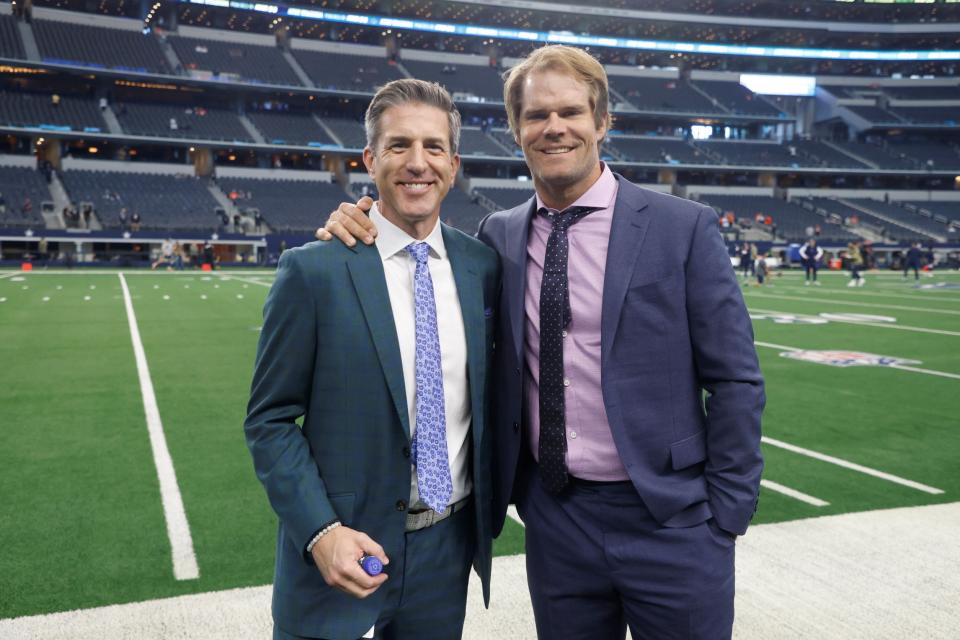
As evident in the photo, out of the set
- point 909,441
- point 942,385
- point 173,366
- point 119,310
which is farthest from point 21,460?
point 119,310

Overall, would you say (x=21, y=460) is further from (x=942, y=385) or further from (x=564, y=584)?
(x=942, y=385)

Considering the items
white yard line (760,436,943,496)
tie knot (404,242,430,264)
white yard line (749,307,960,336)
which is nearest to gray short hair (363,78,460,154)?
tie knot (404,242,430,264)

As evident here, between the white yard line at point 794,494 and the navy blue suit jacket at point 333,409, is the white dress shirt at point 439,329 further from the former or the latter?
the white yard line at point 794,494

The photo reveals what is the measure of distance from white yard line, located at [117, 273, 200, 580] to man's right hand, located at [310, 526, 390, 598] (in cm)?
257

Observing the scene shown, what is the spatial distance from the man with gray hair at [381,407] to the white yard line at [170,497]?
2422mm

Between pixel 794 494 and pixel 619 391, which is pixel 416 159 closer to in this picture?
pixel 619 391

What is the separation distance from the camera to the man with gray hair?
87.4 inches

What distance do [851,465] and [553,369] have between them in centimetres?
511

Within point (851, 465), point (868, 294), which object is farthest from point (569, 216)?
point (868, 294)

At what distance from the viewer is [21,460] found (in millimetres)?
6625

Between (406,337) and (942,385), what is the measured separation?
10012 millimetres

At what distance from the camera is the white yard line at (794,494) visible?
560cm

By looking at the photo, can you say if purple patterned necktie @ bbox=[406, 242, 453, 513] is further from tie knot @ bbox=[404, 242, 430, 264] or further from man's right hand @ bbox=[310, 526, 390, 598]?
man's right hand @ bbox=[310, 526, 390, 598]

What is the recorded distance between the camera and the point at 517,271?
2.63 m
